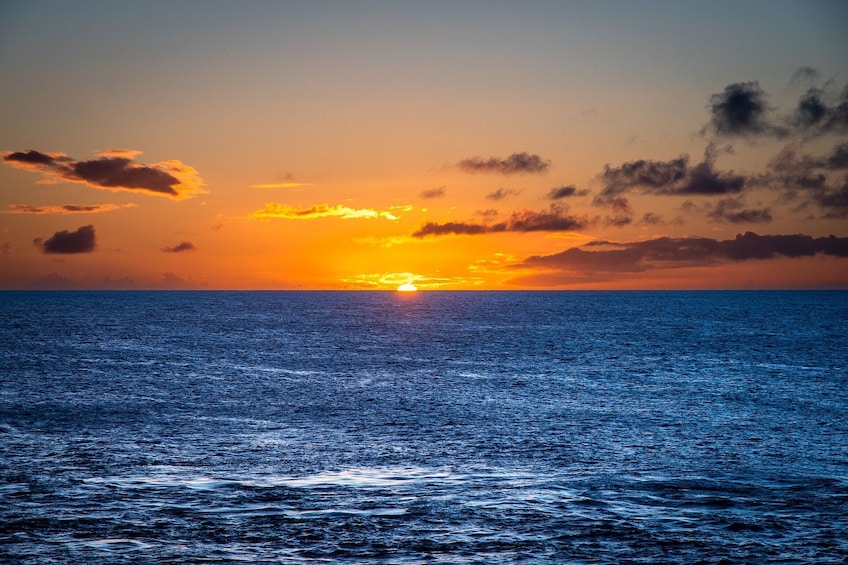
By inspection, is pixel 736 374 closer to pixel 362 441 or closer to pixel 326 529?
pixel 362 441

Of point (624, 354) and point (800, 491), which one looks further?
point (624, 354)

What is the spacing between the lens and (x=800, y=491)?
96.8ft

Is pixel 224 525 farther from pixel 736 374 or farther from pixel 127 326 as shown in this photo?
pixel 127 326

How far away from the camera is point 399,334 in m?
135

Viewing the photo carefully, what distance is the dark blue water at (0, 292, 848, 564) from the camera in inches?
906

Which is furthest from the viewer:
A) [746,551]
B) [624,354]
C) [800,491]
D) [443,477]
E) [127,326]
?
[127,326]

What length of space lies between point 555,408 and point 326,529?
3048 centimetres

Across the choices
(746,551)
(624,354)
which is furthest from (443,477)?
(624,354)

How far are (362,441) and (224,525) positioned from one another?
15.5 m

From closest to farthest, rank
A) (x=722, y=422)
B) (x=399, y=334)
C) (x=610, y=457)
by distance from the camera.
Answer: (x=610, y=457) < (x=722, y=422) < (x=399, y=334)

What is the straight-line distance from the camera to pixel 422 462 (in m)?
34.4

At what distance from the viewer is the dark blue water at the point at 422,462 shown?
23016 mm

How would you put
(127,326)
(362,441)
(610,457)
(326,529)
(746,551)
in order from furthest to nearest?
(127,326) → (362,441) → (610,457) → (326,529) → (746,551)

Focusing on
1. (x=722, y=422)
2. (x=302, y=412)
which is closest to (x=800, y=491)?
(x=722, y=422)
